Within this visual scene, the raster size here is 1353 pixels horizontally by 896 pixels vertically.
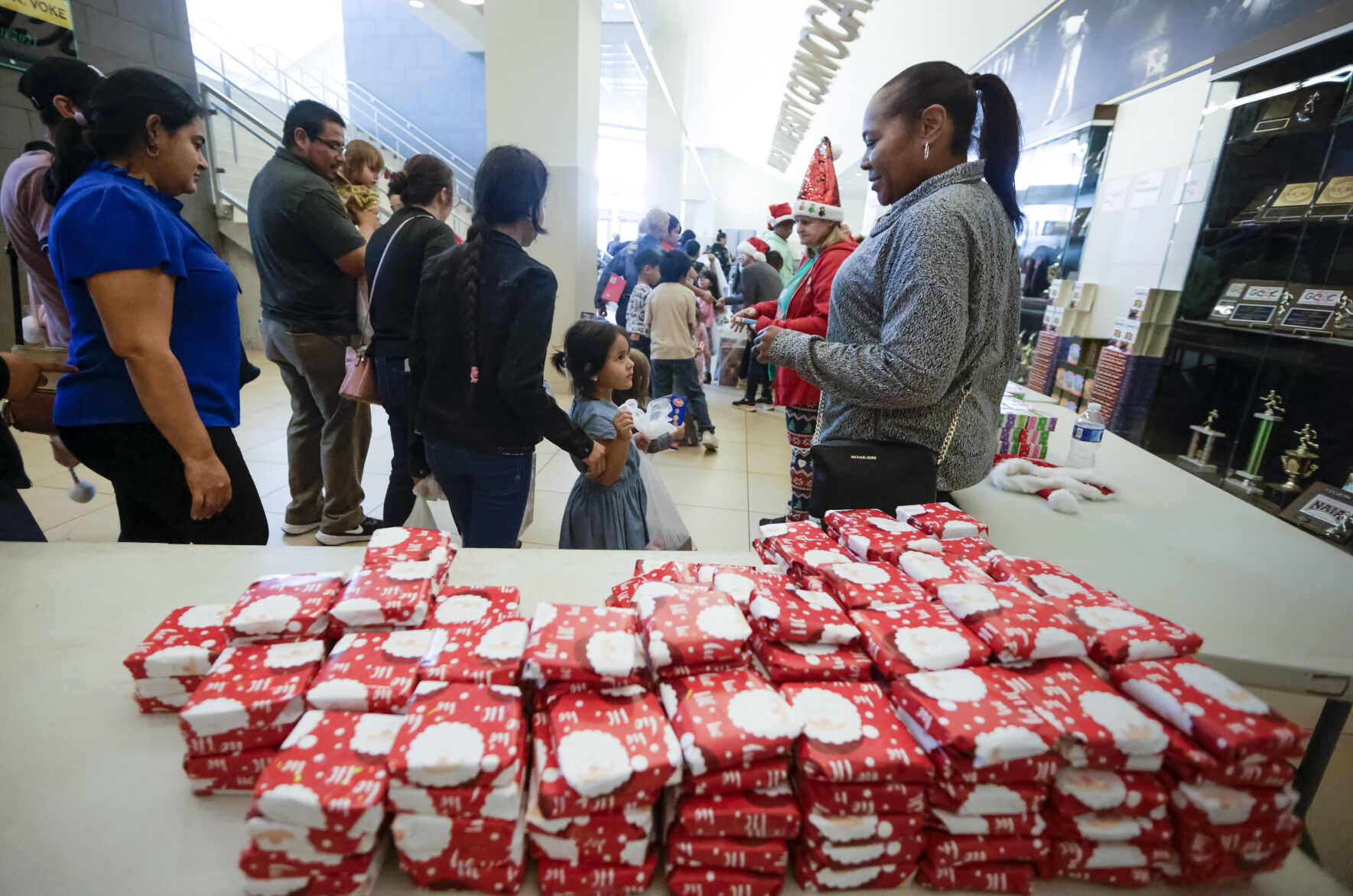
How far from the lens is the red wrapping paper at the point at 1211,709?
709mm

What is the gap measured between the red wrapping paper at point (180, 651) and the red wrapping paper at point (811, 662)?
2.45 feet

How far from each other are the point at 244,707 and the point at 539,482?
2.96m

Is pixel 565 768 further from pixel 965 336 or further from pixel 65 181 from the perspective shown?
pixel 65 181

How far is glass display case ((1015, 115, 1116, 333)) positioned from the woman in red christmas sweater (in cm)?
214

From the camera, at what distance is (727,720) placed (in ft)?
2.35

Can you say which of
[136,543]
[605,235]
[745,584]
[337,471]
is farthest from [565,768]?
[605,235]

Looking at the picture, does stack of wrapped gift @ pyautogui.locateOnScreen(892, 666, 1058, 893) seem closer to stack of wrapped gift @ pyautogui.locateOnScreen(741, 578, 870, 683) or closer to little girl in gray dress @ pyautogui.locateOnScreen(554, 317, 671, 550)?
stack of wrapped gift @ pyautogui.locateOnScreen(741, 578, 870, 683)

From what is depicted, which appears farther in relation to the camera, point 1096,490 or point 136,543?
point 1096,490

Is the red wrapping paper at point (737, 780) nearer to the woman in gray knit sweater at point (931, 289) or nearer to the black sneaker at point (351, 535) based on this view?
the woman in gray knit sweater at point (931, 289)

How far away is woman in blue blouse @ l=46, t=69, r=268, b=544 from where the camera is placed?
1223 millimetres

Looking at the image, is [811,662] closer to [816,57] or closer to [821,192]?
[821,192]

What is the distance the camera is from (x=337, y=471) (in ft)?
9.12

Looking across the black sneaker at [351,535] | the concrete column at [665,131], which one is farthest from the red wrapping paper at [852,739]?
the concrete column at [665,131]

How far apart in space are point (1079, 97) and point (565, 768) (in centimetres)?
578
